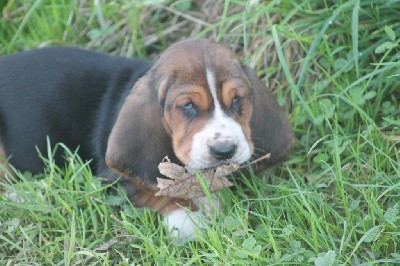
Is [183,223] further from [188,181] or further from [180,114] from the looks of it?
[180,114]

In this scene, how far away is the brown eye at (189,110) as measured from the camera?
3840 mm

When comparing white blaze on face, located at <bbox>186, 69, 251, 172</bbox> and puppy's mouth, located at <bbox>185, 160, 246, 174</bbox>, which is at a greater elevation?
white blaze on face, located at <bbox>186, 69, 251, 172</bbox>

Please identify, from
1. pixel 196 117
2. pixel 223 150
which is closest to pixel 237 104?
pixel 196 117

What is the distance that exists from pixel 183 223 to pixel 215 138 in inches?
21.9

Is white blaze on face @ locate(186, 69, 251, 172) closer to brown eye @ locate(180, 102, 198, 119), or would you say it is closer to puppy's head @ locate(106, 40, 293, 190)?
puppy's head @ locate(106, 40, 293, 190)

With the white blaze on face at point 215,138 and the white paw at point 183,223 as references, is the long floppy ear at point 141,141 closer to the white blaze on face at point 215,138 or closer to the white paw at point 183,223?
the white paw at point 183,223

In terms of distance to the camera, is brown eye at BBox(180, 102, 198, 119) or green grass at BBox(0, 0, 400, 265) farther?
brown eye at BBox(180, 102, 198, 119)

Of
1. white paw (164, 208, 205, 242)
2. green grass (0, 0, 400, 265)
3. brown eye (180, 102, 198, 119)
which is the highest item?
brown eye (180, 102, 198, 119)

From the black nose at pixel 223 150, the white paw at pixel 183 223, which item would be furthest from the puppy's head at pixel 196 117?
the white paw at pixel 183 223

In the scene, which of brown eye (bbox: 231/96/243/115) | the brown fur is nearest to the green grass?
the brown fur

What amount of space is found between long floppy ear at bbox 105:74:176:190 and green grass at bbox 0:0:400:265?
19 centimetres

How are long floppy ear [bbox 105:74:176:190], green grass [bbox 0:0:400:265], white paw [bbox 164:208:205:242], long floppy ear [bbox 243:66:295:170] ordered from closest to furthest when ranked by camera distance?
1. green grass [bbox 0:0:400:265]
2. white paw [bbox 164:208:205:242]
3. long floppy ear [bbox 105:74:176:190]
4. long floppy ear [bbox 243:66:295:170]

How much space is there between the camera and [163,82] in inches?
→ 156

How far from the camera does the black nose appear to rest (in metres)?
3.68
